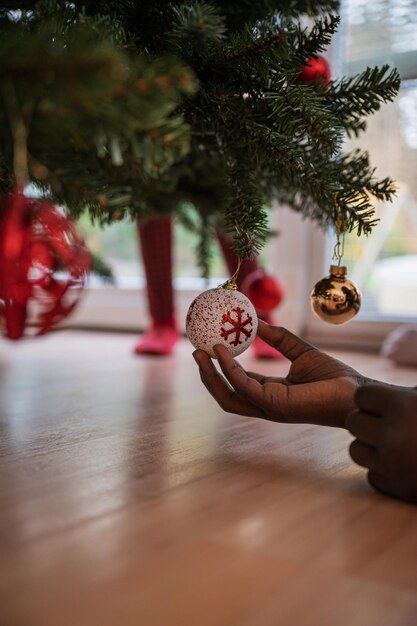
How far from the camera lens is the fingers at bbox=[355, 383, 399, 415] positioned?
0.59 meters

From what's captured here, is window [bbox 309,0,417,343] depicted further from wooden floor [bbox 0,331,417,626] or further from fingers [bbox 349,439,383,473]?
fingers [bbox 349,439,383,473]

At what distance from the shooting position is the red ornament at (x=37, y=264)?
546 mm

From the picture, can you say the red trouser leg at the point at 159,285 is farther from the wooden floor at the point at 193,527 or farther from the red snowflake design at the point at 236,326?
the red snowflake design at the point at 236,326

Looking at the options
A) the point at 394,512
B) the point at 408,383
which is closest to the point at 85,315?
the point at 408,383

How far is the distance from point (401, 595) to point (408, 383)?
0.95 m

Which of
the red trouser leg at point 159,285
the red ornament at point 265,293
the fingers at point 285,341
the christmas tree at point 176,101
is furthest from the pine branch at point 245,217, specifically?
the red trouser leg at point 159,285

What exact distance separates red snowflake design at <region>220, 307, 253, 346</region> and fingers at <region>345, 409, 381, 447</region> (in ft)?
0.56

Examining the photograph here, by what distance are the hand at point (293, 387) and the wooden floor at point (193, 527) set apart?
6cm

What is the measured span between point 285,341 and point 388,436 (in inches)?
9.7

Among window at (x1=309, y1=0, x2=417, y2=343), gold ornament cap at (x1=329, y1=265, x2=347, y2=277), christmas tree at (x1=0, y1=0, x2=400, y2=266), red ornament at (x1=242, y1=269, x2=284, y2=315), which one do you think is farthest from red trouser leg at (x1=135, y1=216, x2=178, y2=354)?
gold ornament cap at (x1=329, y1=265, x2=347, y2=277)

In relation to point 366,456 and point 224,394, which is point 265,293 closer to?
point 224,394

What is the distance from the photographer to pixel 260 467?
72 centimetres

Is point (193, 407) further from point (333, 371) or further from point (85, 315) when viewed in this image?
point (85, 315)

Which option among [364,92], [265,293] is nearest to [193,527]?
[364,92]
